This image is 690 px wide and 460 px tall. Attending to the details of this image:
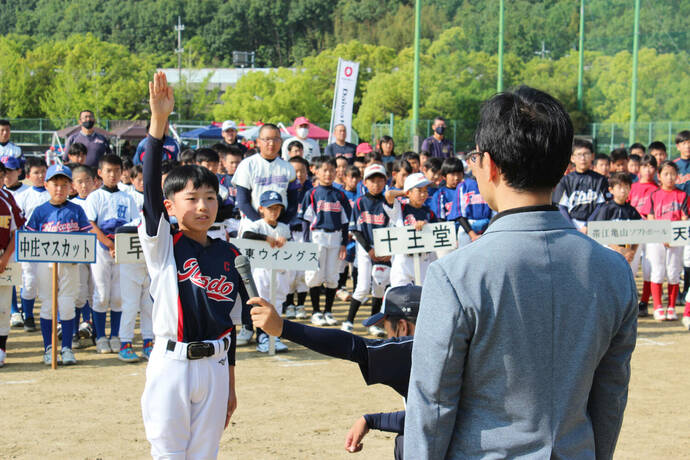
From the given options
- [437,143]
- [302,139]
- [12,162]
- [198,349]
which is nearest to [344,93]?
[437,143]

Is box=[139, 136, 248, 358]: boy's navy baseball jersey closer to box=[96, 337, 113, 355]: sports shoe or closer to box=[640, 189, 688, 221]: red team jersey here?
box=[96, 337, 113, 355]: sports shoe

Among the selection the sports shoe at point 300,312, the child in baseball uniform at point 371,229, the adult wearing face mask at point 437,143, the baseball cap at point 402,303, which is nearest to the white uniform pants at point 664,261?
the child in baseball uniform at point 371,229

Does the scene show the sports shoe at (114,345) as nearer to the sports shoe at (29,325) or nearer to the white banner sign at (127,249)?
the white banner sign at (127,249)

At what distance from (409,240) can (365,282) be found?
1.06 m

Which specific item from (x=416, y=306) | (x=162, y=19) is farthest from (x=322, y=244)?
(x=162, y=19)

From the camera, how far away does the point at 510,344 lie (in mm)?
1819

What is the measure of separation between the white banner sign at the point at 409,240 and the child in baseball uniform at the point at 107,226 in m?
2.69

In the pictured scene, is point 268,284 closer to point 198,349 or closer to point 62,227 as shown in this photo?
point 62,227

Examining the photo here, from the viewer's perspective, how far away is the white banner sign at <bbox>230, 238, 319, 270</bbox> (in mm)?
7824

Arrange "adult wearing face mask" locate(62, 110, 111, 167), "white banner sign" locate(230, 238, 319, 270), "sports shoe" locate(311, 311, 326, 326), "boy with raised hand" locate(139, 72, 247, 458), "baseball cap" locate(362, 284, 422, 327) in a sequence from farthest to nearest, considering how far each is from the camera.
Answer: "adult wearing face mask" locate(62, 110, 111, 167), "sports shoe" locate(311, 311, 326, 326), "white banner sign" locate(230, 238, 319, 270), "boy with raised hand" locate(139, 72, 247, 458), "baseball cap" locate(362, 284, 422, 327)

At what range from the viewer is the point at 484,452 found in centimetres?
183

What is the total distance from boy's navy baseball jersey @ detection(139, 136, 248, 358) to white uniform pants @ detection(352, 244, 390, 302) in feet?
18.2

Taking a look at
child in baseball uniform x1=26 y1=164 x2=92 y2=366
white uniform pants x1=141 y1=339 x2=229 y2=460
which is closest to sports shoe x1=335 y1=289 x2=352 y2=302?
child in baseball uniform x1=26 y1=164 x2=92 y2=366

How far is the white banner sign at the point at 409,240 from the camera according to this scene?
846 cm
